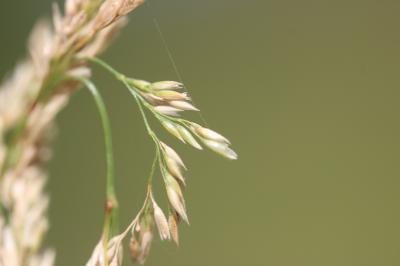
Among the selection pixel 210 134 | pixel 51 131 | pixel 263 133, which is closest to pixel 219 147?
pixel 210 134

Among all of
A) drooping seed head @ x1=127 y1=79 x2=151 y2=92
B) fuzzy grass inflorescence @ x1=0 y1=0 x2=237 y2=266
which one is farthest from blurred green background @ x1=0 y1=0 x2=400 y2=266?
drooping seed head @ x1=127 y1=79 x2=151 y2=92

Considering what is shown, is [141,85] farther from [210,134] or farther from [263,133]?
[263,133]

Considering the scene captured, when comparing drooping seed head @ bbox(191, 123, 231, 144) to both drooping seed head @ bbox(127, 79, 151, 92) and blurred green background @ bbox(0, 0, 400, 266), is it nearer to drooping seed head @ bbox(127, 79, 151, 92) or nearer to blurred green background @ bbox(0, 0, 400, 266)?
drooping seed head @ bbox(127, 79, 151, 92)

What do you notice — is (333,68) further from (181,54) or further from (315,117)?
(181,54)

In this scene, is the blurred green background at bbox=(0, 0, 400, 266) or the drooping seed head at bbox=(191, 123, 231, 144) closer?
the drooping seed head at bbox=(191, 123, 231, 144)

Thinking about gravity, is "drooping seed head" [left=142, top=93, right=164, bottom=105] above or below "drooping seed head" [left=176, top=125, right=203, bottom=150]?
above

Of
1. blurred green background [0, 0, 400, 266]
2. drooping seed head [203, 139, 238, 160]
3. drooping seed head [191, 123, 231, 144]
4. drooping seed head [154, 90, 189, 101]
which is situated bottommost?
blurred green background [0, 0, 400, 266]

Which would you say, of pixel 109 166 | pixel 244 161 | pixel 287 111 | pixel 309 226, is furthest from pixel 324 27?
pixel 109 166
